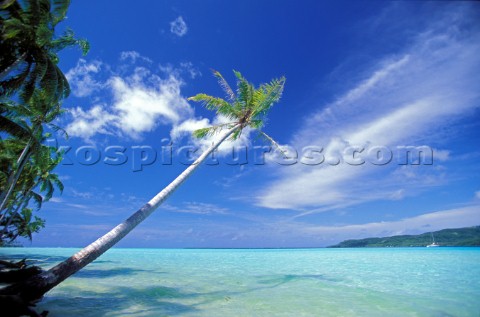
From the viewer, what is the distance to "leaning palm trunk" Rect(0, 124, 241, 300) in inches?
225

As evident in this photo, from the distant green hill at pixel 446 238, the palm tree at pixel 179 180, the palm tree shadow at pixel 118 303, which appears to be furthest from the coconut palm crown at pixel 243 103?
the distant green hill at pixel 446 238

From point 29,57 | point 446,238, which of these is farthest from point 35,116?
point 446,238

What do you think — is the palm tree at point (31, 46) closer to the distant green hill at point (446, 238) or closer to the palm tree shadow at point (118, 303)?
the palm tree shadow at point (118, 303)

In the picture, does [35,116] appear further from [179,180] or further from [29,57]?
[179,180]

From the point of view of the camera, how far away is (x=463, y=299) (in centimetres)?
910

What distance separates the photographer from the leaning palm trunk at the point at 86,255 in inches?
225

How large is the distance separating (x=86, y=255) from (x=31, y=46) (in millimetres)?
8121

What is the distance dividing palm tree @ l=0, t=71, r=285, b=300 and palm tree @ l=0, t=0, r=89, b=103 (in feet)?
18.5

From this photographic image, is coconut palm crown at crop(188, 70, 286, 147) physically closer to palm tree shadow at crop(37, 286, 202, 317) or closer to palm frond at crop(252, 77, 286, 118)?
palm frond at crop(252, 77, 286, 118)

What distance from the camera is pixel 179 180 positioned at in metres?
A: 9.80

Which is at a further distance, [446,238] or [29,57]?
[446,238]

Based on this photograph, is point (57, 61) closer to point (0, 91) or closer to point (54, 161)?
point (0, 91)

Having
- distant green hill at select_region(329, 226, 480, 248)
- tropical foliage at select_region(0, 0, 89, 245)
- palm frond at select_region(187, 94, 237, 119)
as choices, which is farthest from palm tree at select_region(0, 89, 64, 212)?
distant green hill at select_region(329, 226, 480, 248)

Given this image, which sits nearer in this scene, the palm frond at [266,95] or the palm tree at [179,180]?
the palm tree at [179,180]
